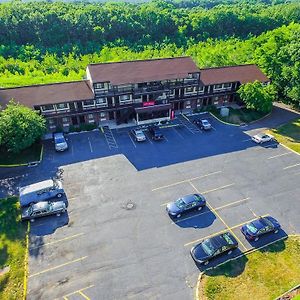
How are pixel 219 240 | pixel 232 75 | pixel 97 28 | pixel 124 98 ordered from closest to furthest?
pixel 219 240 < pixel 124 98 < pixel 232 75 < pixel 97 28

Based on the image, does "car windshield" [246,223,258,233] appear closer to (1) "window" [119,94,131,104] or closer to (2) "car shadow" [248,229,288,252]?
(2) "car shadow" [248,229,288,252]

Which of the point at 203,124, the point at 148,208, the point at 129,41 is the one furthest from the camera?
the point at 129,41

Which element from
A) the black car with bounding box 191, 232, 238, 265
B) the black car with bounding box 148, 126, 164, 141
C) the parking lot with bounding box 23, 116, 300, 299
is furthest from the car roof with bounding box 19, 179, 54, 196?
the black car with bounding box 191, 232, 238, 265

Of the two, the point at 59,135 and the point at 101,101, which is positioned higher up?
the point at 101,101

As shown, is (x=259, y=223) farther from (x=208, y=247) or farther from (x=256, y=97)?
(x=256, y=97)

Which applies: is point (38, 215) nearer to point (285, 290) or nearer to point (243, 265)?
point (243, 265)

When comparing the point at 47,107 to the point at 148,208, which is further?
the point at 47,107

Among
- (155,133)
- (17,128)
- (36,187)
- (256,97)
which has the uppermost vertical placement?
(17,128)

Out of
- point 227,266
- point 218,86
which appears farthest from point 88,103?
point 227,266
